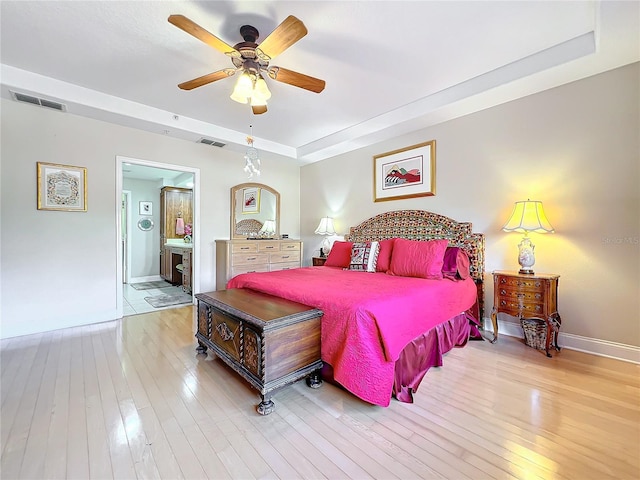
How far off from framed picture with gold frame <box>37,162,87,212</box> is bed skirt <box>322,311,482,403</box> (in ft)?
11.7

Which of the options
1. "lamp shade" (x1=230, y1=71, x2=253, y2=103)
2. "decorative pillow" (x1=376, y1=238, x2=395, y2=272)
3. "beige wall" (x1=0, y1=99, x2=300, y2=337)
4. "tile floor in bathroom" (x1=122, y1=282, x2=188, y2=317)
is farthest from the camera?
"tile floor in bathroom" (x1=122, y1=282, x2=188, y2=317)

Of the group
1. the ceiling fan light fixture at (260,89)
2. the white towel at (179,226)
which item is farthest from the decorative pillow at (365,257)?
the white towel at (179,226)

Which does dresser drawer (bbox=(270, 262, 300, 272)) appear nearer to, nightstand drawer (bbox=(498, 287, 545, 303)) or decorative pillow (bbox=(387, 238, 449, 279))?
decorative pillow (bbox=(387, 238, 449, 279))

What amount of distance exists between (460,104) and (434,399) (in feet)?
9.67

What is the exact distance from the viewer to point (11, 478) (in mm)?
1232

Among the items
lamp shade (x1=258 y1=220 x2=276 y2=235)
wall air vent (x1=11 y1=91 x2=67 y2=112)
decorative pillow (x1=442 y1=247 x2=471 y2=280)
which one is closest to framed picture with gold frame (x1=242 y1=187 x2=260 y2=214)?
lamp shade (x1=258 y1=220 x2=276 y2=235)

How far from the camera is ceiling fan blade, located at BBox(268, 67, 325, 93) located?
88.1 inches

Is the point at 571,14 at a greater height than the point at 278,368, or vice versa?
the point at 571,14

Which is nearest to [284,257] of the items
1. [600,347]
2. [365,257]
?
[365,257]

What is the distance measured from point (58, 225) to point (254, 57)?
3.07m

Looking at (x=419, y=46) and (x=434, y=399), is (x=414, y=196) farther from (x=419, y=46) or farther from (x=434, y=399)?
(x=434, y=399)

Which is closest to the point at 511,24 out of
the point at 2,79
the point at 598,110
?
the point at 598,110

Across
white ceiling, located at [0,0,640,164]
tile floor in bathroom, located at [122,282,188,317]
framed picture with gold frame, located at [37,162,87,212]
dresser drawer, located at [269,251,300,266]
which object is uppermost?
white ceiling, located at [0,0,640,164]

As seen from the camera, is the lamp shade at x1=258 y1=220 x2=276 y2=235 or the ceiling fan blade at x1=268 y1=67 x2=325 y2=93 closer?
the ceiling fan blade at x1=268 y1=67 x2=325 y2=93
